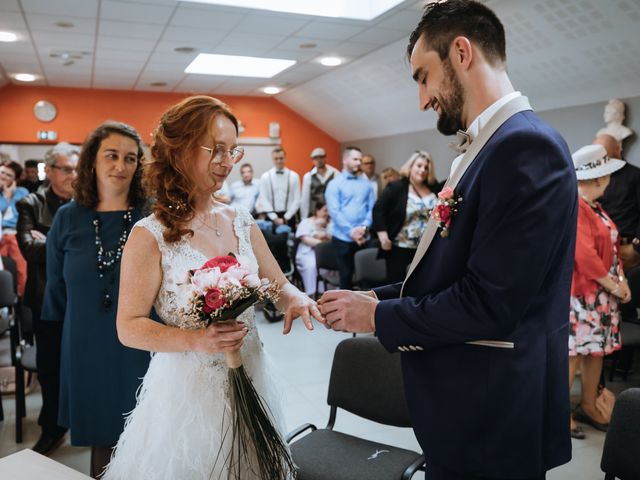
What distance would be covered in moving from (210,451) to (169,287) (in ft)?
1.62

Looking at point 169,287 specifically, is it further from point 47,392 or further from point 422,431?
point 47,392

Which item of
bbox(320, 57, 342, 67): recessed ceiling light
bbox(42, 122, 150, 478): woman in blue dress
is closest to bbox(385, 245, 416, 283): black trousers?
bbox(42, 122, 150, 478): woman in blue dress

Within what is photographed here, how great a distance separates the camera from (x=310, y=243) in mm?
6762

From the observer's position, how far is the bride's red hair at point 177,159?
162 cm

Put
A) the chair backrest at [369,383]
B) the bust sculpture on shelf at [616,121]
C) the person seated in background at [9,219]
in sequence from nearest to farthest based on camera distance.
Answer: the chair backrest at [369,383] < the person seated in background at [9,219] < the bust sculpture on shelf at [616,121]

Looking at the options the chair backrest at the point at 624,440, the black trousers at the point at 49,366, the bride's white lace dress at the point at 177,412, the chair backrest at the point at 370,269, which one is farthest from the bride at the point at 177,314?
the chair backrest at the point at 370,269

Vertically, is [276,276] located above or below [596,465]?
above

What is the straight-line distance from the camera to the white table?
58.2 inches

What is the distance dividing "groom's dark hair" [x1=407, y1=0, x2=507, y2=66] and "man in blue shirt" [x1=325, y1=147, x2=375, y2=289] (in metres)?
4.54

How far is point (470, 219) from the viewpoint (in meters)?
1.24

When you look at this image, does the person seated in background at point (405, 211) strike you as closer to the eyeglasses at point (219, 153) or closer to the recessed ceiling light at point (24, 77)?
the eyeglasses at point (219, 153)

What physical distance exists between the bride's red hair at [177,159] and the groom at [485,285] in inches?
24.3

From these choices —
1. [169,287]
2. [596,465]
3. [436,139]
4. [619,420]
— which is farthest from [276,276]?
[436,139]

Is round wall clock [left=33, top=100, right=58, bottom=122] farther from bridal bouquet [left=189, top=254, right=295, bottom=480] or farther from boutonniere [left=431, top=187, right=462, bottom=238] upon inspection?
boutonniere [left=431, top=187, right=462, bottom=238]
